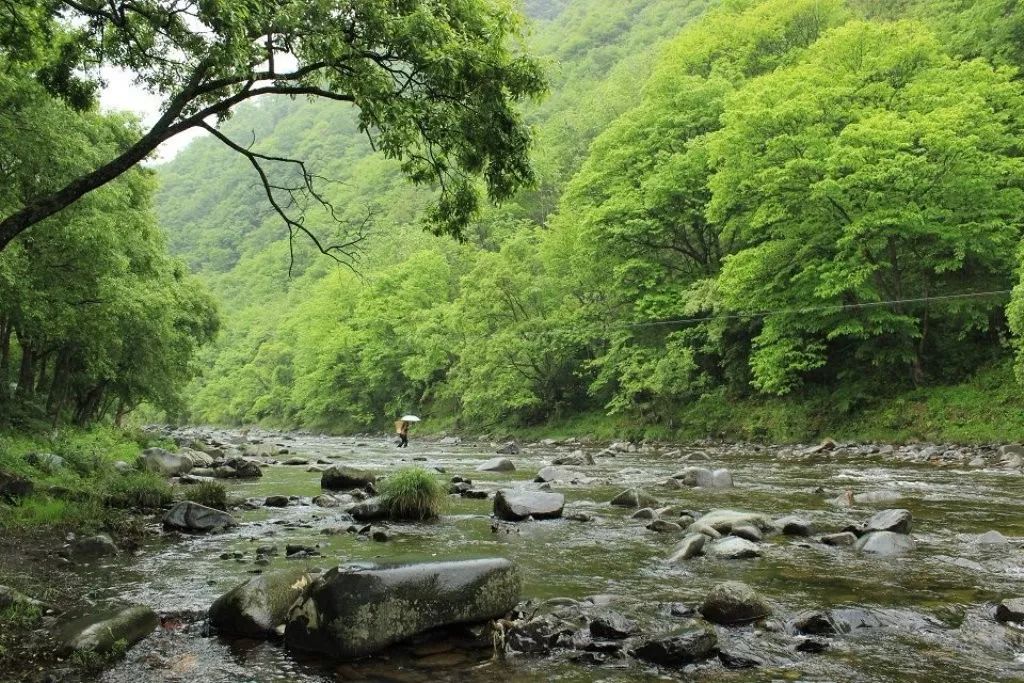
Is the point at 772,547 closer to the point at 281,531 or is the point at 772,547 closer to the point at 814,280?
the point at 281,531

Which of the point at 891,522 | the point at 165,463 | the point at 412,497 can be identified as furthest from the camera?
the point at 165,463

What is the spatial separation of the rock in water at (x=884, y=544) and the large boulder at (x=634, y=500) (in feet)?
14.6

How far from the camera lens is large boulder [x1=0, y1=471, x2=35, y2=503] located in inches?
428

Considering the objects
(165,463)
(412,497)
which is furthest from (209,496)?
(165,463)

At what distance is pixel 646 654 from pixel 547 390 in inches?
1423

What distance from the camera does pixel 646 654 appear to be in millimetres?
5426

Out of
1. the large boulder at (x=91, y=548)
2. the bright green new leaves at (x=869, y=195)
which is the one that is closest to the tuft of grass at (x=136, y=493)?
the large boulder at (x=91, y=548)

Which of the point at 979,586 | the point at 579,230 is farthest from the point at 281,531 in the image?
the point at 579,230

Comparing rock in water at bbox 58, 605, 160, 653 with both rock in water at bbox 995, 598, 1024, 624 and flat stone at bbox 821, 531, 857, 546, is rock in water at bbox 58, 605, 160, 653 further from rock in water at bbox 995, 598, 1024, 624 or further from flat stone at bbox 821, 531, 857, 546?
flat stone at bbox 821, 531, 857, 546

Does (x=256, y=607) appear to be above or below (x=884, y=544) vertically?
above

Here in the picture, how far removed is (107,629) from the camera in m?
5.48

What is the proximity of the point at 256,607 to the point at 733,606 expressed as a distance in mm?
4287

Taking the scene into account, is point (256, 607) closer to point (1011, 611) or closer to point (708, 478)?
point (1011, 611)

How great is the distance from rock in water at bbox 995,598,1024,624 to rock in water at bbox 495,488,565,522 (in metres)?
7.14
